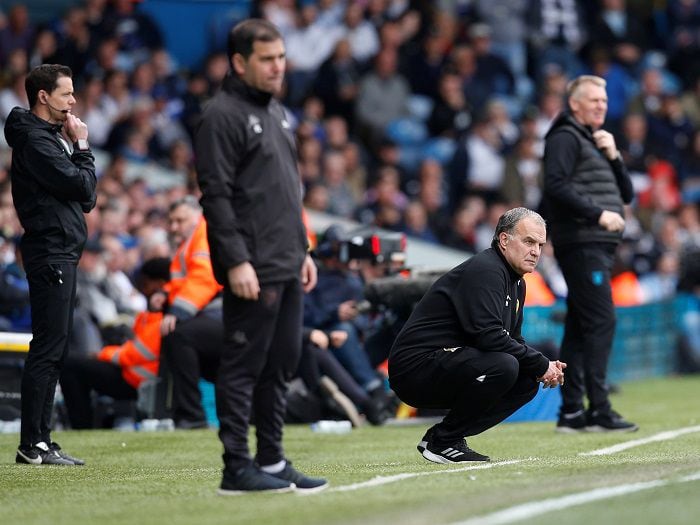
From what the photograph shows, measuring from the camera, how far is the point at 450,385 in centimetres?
807

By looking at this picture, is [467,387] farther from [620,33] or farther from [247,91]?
[620,33]

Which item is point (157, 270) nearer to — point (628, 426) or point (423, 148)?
point (628, 426)

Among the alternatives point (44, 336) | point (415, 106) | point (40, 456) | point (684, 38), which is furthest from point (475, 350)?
point (684, 38)

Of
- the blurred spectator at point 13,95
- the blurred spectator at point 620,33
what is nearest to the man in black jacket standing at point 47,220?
the blurred spectator at point 13,95

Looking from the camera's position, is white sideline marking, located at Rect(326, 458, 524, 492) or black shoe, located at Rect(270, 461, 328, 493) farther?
white sideline marking, located at Rect(326, 458, 524, 492)

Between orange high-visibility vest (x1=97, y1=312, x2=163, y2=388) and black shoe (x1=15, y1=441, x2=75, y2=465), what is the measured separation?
3.09 metres

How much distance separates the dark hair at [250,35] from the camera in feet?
21.4

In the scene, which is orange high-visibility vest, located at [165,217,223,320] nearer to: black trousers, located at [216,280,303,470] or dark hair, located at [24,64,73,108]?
dark hair, located at [24,64,73,108]

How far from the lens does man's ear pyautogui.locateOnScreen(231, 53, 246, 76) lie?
658 cm

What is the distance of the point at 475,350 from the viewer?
8.05 m

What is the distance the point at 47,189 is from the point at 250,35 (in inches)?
93.2

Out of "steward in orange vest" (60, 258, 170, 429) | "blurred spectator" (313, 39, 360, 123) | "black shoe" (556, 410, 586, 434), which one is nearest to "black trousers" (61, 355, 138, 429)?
"steward in orange vest" (60, 258, 170, 429)

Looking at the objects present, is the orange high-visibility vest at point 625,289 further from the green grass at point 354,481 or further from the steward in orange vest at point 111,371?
the steward in orange vest at point 111,371

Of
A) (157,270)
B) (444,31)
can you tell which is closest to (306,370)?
(157,270)
